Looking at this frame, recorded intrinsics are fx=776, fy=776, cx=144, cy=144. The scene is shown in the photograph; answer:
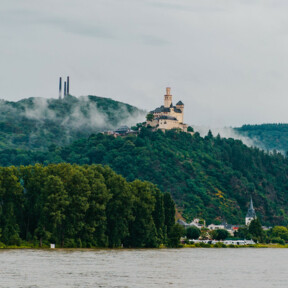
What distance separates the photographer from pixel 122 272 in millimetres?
77375

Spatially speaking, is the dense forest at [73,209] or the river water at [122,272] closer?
the river water at [122,272]

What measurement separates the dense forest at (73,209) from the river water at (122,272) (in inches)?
549

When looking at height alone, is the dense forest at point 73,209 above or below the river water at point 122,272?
above

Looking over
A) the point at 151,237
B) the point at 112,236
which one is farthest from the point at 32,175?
the point at 151,237

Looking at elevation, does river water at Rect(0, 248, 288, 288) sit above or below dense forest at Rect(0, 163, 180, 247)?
below

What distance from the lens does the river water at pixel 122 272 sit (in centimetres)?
6806

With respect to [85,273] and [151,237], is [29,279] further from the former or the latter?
[151,237]

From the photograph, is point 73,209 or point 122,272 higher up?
point 73,209

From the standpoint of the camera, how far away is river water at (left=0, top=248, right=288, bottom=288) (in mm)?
68062

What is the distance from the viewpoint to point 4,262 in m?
82.1

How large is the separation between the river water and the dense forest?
1394 centimetres

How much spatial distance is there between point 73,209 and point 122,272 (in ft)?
138

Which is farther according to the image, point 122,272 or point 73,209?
point 73,209

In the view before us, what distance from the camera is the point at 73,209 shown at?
118438mm
